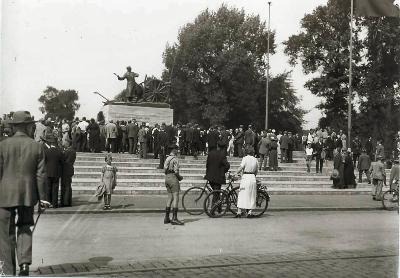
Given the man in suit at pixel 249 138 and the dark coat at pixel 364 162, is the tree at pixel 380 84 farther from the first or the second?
the man in suit at pixel 249 138

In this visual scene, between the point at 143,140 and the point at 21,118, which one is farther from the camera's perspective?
the point at 143,140

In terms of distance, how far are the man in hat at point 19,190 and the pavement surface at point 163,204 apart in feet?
24.2

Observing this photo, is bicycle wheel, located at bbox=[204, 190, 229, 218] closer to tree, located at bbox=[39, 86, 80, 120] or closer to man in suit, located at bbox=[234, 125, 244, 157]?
man in suit, located at bbox=[234, 125, 244, 157]

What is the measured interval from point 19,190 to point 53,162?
8.42 m

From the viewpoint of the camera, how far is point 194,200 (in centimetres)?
1456

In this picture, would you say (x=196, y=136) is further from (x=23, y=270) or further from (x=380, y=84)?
(x=23, y=270)

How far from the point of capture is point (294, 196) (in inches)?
833

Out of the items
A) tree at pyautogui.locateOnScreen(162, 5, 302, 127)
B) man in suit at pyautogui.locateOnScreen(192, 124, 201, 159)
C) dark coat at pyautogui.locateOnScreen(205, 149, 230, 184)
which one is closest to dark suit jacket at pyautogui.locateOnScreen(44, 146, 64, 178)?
dark coat at pyautogui.locateOnScreen(205, 149, 230, 184)

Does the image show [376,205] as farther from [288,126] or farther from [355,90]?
[288,126]

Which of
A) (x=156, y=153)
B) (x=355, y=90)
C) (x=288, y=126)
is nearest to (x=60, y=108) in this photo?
(x=288, y=126)

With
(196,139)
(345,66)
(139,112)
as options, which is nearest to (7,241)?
(196,139)

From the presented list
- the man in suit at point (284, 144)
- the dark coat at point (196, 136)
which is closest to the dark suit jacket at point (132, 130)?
the dark coat at point (196, 136)

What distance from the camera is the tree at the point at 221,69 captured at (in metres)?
51.0

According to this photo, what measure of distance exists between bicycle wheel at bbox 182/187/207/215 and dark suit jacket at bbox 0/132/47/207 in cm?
750
